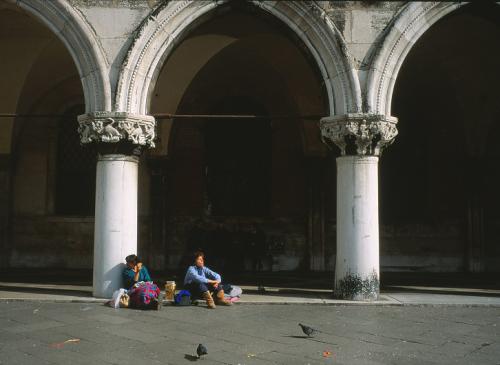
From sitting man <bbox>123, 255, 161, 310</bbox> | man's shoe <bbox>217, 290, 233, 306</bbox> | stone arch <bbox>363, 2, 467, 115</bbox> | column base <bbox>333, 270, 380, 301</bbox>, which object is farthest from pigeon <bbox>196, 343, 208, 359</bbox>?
stone arch <bbox>363, 2, 467, 115</bbox>

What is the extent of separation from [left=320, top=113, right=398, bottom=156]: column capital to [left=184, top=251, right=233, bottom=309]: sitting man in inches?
98.7

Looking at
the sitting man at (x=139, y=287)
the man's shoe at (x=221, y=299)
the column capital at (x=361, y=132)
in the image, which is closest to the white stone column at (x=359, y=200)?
the column capital at (x=361, y=132)

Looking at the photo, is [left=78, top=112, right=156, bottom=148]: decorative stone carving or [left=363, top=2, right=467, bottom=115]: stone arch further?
[left=363, top=2, right=467, bottom=115]: stone arch

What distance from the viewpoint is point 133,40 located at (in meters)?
8.06

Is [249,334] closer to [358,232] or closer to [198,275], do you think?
[198,275]

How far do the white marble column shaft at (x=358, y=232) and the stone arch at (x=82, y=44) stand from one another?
3552 millimetres

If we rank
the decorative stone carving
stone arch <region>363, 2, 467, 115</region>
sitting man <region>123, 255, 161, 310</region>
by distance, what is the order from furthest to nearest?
stone arch <region>363, 2, 467, 115</region>
the decorative stone carving
sitting man <region>123, 255, 161, 310</region>

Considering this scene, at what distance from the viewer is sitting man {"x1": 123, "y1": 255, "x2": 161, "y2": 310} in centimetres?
735

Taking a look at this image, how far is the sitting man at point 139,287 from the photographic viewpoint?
7.35 metres

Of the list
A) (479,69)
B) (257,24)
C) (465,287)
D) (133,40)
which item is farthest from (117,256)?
(479,69)

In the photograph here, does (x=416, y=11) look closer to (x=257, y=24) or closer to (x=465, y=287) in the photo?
(x=257, y=24)

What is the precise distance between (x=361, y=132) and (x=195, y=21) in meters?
2.84

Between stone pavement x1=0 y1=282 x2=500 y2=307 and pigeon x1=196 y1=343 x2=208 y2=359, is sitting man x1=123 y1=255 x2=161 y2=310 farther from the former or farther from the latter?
pigeon x1=196 y1=343 x2=208 y2=359

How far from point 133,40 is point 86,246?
20.1 ft
